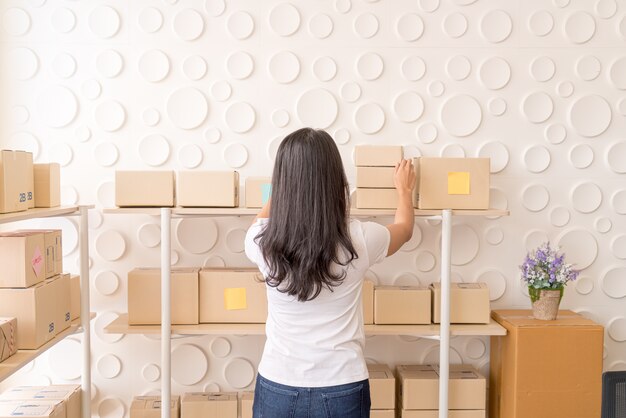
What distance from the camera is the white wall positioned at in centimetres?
303

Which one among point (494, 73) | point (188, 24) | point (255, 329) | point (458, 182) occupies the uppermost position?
point (188, 24)

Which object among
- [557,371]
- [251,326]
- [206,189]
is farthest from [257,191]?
[557,371]

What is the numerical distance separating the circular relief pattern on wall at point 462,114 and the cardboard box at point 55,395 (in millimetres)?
2046

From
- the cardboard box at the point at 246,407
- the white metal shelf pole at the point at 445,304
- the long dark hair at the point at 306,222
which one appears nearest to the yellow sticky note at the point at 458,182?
the white metal shelf pole at the point at 445,304

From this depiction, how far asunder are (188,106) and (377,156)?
956 millimetres

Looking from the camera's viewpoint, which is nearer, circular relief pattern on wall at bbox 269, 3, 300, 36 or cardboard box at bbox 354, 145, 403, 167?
cardboard box at bbox 354, 145, 403, 167

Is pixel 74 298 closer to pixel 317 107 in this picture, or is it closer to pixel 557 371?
pixel 317 107

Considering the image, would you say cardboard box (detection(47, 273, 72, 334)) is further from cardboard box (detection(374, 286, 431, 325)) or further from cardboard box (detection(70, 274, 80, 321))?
cardboard box (detection(374, 286, 431, 325))

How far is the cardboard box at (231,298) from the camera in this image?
2.81 metres

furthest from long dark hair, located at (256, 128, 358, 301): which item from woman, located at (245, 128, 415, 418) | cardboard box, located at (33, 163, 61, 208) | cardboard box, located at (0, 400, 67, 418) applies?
cardboard box, located at (0, 400, 67, 418)

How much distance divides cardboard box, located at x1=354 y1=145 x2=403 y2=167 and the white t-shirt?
36.0 inches

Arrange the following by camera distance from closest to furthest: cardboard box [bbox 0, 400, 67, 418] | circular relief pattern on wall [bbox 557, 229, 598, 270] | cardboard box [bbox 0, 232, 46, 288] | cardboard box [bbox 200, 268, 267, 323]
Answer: cardboard box [bbox 0, 232, 46, 288] → cardboard box [bbox 0, 400, 67, 418] → cardboard box [bbox 200, 268, 267, 323] → circular relief pattern on wall [bbox 557, 229, 598, 270]

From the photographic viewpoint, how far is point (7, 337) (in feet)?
7.27

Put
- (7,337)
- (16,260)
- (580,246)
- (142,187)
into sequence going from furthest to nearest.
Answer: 1. (580,246)
2. (142,187)
3. (16,260)
4. (7,337)
